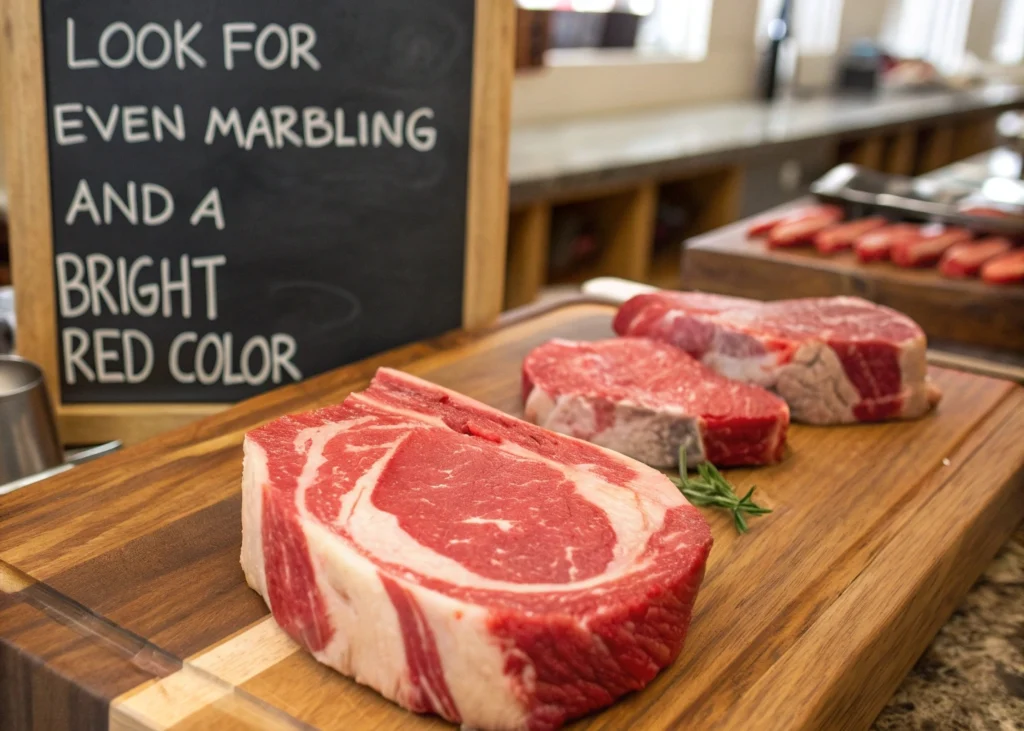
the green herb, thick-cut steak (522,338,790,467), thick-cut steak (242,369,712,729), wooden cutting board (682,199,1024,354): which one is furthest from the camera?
wooden cutting board (682,199,1024,354)

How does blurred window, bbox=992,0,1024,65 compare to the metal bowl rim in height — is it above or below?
above

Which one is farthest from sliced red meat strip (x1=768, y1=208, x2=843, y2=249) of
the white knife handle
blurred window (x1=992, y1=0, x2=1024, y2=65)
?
blurred window (x1=992, y1=0, x2=1024, y2=65)

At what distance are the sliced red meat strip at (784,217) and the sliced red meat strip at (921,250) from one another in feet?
1.02

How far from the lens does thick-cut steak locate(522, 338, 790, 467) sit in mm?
1344

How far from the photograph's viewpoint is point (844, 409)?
155cm

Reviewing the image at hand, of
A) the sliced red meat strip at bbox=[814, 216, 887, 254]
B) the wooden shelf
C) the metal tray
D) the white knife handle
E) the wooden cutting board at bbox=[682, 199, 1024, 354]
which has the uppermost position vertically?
the metal tray

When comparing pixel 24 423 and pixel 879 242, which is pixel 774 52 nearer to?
pixel 879 242

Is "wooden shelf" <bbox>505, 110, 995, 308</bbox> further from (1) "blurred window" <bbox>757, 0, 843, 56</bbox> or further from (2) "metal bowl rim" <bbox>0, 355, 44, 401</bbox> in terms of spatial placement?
(2) "metal bowl rim" <bbox>0, 355, 44, 401</bbox>

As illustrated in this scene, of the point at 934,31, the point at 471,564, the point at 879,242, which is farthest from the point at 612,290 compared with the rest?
the point at 934,31

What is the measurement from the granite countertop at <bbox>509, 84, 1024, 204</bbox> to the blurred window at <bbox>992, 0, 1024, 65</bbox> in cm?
371

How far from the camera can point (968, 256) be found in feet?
7.64

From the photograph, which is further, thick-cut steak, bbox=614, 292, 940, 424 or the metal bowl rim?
thick-cut steak, bbox=614, 292, 940, 424

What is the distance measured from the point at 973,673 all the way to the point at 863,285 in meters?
1.35

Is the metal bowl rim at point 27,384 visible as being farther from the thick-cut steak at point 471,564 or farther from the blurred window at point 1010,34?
the blurred window at point 1010,34
